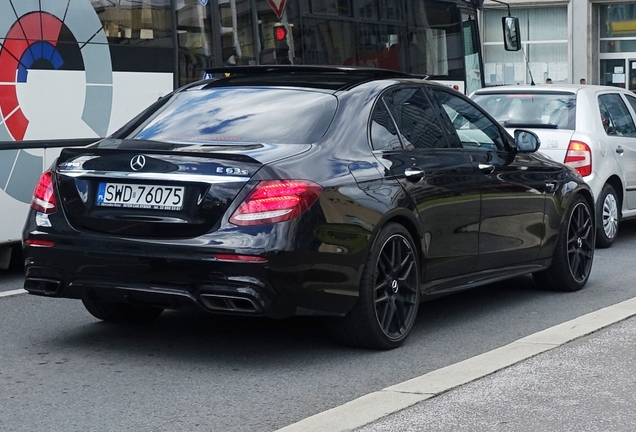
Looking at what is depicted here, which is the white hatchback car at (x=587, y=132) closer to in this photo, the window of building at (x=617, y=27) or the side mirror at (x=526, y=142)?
the side mirror at (x=526, y=142)

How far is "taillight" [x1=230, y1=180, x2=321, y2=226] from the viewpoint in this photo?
5.95 metres

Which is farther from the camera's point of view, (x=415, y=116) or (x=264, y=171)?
(x=415, y=116)

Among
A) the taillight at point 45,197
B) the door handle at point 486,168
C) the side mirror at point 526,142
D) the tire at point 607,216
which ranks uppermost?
the taillight at point 45,197

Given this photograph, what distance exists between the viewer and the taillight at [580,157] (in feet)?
38.8

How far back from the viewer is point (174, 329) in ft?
23.6

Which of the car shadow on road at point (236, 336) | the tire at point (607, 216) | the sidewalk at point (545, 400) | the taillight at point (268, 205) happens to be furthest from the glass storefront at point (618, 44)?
the taillight at point (268, 205)

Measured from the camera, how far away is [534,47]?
129 ft

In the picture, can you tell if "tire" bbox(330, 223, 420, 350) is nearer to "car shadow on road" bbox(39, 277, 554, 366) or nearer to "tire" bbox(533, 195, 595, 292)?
"car shadow on road" bbox(39, 277, 554, 366)

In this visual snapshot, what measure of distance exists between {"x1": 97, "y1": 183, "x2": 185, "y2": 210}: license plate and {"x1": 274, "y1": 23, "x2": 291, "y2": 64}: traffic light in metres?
6.23

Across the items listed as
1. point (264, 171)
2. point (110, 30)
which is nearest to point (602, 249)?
point (110, 30)

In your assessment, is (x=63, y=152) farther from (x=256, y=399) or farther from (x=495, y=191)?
(x=495, y=191)

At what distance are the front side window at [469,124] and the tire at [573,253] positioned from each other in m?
0.98

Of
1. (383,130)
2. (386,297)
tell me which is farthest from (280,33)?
(386,297)

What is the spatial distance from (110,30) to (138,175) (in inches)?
174
